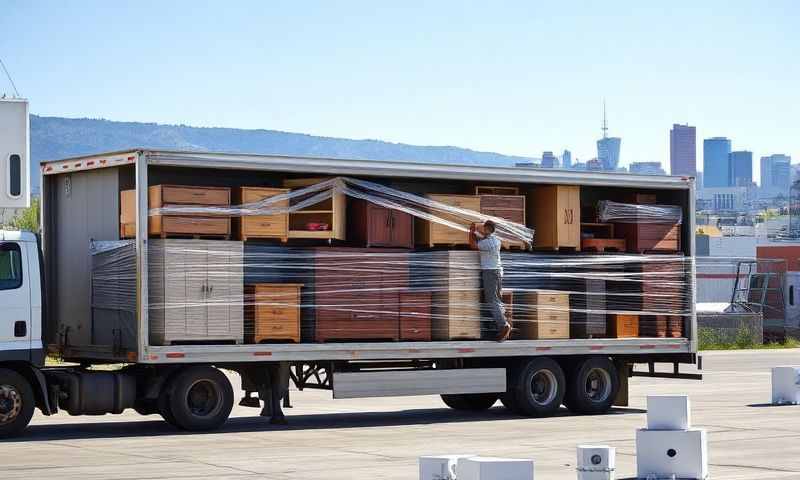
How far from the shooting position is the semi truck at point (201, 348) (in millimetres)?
17641

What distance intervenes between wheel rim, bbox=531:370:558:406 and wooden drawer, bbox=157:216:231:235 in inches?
221

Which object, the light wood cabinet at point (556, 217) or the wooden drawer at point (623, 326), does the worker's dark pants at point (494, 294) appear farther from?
the wooden drawer at point (623, 326)

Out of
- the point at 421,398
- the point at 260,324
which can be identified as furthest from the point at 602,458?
the point at 421,398

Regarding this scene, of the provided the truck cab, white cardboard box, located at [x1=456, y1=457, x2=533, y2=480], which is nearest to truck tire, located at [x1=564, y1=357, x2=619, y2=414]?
the truck cab

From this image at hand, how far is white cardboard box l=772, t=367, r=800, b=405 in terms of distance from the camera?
76.3ft

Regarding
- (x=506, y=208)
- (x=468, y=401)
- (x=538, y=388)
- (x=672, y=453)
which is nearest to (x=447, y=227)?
(x=506, y=208)

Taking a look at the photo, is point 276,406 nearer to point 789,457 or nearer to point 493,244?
point 493,244

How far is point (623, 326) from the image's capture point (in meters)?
22.2

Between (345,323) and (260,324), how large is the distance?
1.35 meters

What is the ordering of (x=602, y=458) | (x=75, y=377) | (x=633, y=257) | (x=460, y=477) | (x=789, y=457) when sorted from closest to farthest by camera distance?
(x=460, y=477)
(x=602, y=458)
(x=789, y=457)
(x=75, y=377)
(x=633, y=257)

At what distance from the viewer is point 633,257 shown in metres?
22.3

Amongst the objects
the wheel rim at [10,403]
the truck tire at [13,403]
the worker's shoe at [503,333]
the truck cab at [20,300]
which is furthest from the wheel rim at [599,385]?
the wheel rim at [10,403]

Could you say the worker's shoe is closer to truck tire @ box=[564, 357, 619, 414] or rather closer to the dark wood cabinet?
truck tire @ box=[564, 357, 619, 414]

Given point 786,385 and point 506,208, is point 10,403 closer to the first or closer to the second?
point 506,208
